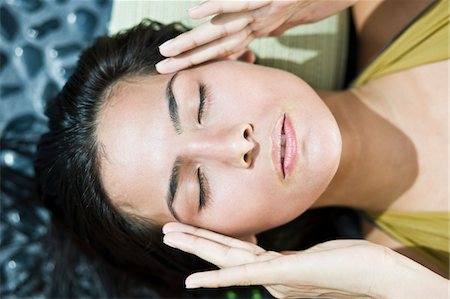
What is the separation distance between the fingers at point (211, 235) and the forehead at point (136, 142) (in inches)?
1.8

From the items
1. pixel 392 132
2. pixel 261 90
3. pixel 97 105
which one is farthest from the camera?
pixel 392 132

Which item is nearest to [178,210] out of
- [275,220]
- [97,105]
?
[275,220]

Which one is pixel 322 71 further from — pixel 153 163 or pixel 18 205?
pixel 18 205

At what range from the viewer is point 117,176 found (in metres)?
1.37

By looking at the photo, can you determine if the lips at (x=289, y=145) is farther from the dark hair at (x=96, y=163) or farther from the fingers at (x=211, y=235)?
the dark hair at (x=96, y=163)

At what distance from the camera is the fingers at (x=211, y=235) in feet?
4.34

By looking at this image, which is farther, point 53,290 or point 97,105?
point 53,290

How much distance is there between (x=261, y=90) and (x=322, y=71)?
20.6 inches

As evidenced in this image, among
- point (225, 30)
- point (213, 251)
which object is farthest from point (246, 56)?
point (213, 251)

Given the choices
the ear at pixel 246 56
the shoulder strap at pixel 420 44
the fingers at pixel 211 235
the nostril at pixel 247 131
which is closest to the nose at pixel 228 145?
the nostril at pixel 247 131

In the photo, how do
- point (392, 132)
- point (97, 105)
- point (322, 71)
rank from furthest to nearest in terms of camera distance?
point (322, 71), point (392, 132), point (97, 105)

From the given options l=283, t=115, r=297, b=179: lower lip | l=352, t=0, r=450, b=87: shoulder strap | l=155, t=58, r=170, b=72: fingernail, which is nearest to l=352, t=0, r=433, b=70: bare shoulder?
l=352, t=0, r=450, b=87: shoulder strap

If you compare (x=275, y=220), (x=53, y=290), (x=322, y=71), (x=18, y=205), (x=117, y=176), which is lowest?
(x=53, y=290)

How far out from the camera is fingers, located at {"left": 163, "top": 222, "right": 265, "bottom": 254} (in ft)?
4.34
